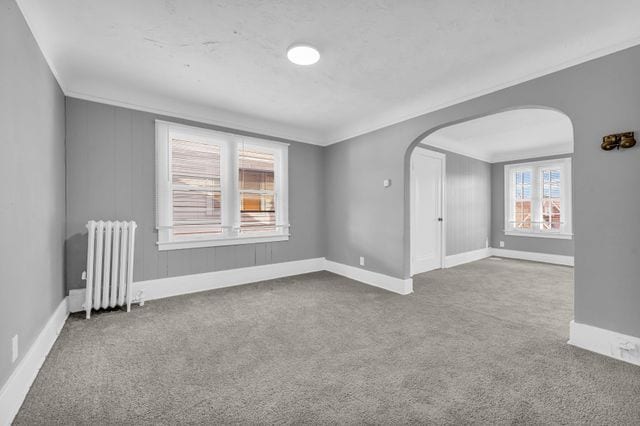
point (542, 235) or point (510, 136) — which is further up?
point (510, 136)

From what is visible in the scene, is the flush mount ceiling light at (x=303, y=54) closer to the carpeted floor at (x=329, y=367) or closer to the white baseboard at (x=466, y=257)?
the carpeted floor at (x=329, y=367)

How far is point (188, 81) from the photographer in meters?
3.12

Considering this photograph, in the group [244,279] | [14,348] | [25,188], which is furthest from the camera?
[244,279]

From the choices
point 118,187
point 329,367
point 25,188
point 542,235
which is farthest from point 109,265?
point 542,235

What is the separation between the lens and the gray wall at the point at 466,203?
5.79 metres

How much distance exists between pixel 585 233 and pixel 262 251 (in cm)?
387

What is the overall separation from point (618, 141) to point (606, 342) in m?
1.57

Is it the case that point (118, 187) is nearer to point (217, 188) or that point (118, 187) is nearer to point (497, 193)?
point (217, 188)

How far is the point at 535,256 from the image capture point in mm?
6293

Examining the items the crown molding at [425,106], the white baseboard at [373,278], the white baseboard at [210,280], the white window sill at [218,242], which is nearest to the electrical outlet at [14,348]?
the white baseboard at [210,280]

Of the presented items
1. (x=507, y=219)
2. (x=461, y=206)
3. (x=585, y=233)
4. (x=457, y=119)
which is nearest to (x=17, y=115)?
(x=457, y=119)

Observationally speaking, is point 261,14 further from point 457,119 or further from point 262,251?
point 262,251

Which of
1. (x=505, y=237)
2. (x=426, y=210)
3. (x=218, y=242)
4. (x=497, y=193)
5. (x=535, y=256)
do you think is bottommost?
(x=535, y=256)

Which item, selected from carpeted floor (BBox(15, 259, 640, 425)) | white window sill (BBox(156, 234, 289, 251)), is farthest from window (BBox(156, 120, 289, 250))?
carpeted floor (BBox(15, 259, 640, 425))
